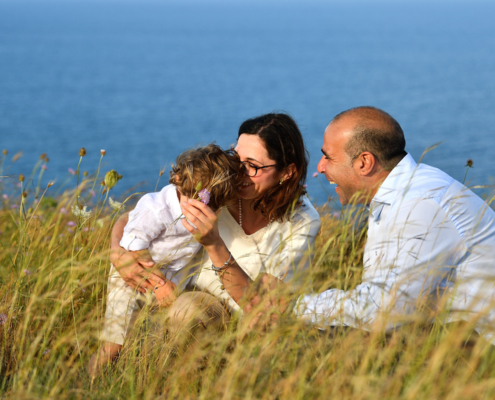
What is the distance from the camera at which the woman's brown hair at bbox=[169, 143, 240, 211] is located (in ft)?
8.87

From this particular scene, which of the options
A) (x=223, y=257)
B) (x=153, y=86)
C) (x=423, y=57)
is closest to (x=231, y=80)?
(x=153, y=86)

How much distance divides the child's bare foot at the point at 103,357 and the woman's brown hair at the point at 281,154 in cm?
112

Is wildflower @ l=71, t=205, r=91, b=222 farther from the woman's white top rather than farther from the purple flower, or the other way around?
the woman's white top

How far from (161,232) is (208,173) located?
0.48 meters

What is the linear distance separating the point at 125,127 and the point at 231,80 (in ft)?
54.5

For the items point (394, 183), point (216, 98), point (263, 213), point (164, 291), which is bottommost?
point (164, 291)

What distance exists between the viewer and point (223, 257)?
2.62 meters

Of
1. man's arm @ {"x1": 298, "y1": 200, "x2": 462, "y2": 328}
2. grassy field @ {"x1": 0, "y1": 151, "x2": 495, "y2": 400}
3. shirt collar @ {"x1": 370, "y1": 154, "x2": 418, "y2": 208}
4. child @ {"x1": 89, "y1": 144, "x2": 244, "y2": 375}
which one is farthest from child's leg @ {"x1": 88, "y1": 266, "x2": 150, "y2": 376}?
shirt collar @ {"x1": 370, "y1": 154, "x2": 418, "y2": 208}

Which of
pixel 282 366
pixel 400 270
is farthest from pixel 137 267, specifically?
pixel 400 270

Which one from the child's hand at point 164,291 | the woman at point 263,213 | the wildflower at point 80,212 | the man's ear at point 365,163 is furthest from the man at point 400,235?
the wildflower at point 80,212

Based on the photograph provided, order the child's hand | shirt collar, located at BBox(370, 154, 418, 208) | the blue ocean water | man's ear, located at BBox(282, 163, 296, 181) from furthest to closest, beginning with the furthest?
the blue ocean water
man's ear, located at BBox(282, 163, 296, 181)
the child's hand
shirt collar, located at BBox(370, 154, 418, 208)

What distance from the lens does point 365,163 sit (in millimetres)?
2836

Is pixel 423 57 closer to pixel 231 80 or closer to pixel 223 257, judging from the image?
pixel 231 80

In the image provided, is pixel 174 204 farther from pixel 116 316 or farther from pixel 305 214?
pixel 305 214
